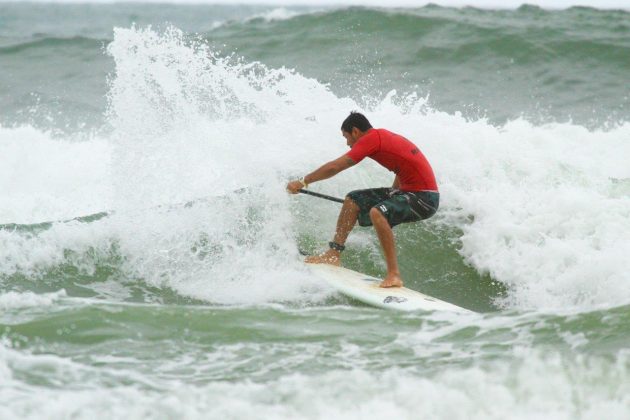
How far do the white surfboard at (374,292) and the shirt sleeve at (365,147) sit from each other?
3.30 ft

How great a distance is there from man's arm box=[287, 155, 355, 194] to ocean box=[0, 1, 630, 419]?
699 mm

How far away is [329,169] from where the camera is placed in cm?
757

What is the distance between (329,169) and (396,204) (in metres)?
0.64

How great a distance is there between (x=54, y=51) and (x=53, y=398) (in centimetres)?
1778

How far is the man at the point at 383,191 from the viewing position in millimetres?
7512

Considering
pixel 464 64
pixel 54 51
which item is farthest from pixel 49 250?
pixel 54 51

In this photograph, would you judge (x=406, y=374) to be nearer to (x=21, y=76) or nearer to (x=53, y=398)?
(x=53, y=398)

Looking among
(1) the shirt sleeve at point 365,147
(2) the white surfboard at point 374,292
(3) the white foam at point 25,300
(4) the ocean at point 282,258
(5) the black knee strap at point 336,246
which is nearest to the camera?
(4) the ocean at point 282,258

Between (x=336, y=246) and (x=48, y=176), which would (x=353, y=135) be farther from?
(x=48, y=176)

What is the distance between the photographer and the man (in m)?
7.51

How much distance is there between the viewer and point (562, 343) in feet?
18.5

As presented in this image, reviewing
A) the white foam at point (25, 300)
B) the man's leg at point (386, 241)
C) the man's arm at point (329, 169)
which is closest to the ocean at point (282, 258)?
the white foam at point (25, 300)

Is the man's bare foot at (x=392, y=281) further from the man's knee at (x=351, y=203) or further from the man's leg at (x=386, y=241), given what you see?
the man's knee at (x=351, y=203)

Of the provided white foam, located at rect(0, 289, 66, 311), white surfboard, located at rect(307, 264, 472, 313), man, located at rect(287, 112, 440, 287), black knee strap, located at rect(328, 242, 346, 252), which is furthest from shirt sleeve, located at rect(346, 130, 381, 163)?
white foam, located at rect(0, 289, 66, 311)
